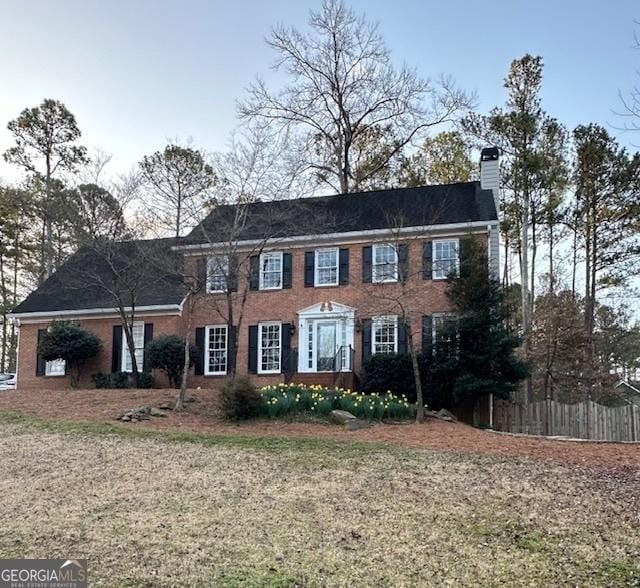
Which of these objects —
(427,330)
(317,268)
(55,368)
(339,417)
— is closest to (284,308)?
(317,268)

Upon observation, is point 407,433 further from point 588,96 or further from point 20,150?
point 20,150

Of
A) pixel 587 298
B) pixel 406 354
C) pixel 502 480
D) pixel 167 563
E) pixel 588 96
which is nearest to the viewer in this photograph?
pixel 167 563

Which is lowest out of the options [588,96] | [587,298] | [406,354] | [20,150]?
[406,354]

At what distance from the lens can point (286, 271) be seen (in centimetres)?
2244

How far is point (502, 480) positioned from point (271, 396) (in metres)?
7.20

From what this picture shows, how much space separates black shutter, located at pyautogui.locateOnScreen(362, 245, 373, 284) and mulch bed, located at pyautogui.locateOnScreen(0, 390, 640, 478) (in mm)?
5821

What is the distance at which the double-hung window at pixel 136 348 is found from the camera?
2311cm

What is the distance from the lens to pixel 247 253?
2128 cm

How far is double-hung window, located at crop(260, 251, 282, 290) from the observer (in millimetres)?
22531

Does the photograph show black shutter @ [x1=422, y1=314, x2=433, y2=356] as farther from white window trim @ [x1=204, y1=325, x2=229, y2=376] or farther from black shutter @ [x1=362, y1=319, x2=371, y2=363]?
white window trim @ [x1=204, y1=325, x2=229, y2=376]

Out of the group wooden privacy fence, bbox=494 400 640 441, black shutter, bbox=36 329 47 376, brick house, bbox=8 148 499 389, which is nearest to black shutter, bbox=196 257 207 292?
brick house, bbox=8 148 499 389

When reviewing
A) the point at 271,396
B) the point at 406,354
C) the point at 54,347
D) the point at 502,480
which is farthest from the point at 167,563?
the point at 54,347

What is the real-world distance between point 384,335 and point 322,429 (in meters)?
6.72

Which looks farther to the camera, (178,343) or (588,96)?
(178,343)
